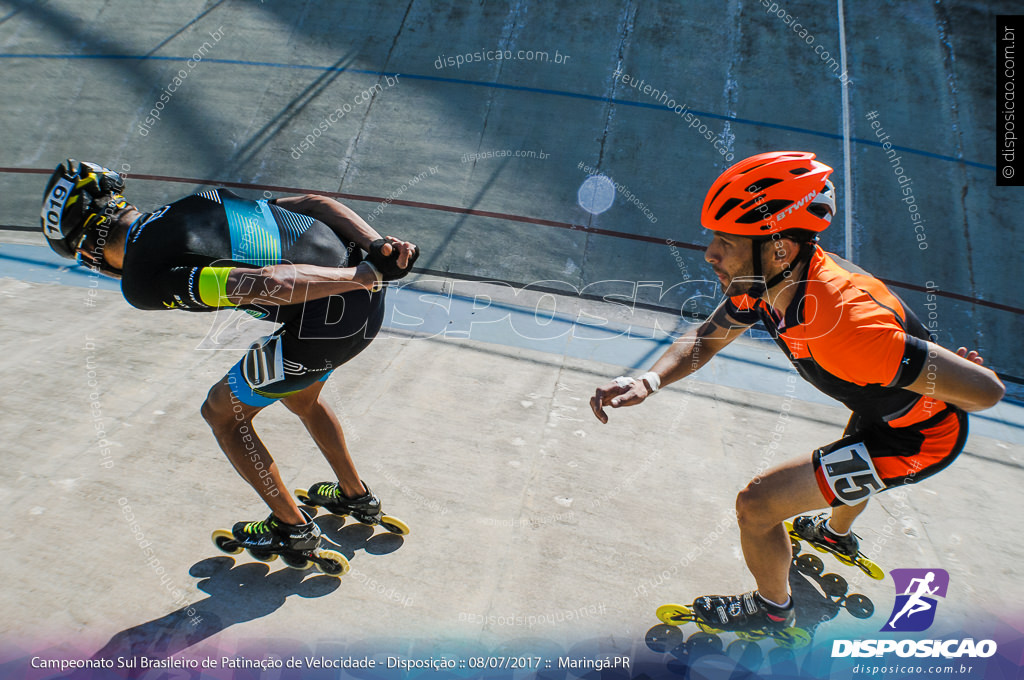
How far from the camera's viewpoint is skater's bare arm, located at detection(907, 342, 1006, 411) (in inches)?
71.5

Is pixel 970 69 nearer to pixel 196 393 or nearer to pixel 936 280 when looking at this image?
pixel 936 280

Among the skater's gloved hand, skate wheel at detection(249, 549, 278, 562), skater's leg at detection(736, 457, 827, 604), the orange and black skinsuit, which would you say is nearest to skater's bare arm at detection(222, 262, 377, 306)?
the skater's gloved hand

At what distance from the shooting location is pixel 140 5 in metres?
8.02

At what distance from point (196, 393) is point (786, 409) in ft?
11.8

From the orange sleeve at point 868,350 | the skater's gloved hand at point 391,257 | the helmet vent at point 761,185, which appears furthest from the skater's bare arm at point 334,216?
the orange sleeve at point 868,350

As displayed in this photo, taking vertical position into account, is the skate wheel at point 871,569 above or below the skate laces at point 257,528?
above

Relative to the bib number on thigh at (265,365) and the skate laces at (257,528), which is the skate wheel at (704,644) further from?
the bib number on thigh at (265,365)

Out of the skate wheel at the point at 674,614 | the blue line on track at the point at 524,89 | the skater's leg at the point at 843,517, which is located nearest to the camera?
the skate wheel at the point at 674,614

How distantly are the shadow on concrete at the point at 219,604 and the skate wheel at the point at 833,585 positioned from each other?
6.71 feet

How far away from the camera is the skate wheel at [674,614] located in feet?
8.06

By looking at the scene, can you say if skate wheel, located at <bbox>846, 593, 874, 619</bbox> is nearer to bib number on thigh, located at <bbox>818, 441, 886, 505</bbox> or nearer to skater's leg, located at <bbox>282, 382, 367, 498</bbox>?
bib number on thigh, located at <bbox>818, 441, 886, 505</bbox>

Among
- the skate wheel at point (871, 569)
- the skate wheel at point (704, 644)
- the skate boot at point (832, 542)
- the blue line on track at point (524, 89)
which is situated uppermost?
the blue line on track at point (524, 89)

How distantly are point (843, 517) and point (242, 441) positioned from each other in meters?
2.46

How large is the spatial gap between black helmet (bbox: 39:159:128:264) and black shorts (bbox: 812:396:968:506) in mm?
2547
